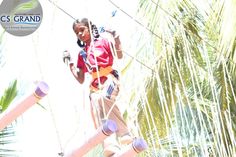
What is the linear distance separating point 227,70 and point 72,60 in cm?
275

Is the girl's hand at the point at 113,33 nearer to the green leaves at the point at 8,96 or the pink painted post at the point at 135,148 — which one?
the pink painted post at the point at 135,148

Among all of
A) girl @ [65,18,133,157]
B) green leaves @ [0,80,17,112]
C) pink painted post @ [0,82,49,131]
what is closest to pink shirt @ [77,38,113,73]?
girl @ [65,18,133,157]

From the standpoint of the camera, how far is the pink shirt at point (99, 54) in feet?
15.9

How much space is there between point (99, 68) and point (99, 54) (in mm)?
78

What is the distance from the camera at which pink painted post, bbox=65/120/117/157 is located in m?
3.53

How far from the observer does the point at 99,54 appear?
491 cm

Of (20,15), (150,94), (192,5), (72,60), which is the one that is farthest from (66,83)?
(72,60)

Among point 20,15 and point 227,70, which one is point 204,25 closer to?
point 227,70

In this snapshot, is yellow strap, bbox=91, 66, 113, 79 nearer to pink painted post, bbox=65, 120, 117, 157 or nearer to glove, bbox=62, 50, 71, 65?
glove, bbox=62, 50, 71, 65

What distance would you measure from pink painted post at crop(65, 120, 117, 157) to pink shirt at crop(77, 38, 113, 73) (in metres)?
1.20

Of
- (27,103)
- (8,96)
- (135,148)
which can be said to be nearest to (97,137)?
(135,148)

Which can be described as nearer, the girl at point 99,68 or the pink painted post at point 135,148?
the pink painted post at point 135,148

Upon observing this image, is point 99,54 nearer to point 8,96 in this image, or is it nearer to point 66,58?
point 66,58

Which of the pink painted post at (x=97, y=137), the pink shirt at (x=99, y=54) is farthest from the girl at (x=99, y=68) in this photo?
the pink painted post at (x=97, y=137)
